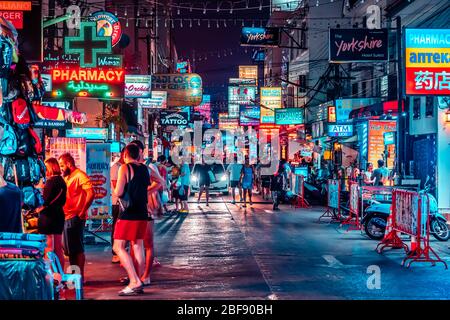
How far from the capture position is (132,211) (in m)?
9.84

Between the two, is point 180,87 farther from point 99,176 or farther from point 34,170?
point 34,170

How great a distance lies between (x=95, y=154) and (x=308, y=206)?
44.8 feet

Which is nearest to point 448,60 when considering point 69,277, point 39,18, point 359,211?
point 359,211

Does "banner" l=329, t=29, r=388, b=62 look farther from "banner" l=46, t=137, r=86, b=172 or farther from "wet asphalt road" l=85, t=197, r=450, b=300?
"banner" l=46, t=137, r=86, b=172

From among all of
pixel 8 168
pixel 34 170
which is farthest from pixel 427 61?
pixel 8 168

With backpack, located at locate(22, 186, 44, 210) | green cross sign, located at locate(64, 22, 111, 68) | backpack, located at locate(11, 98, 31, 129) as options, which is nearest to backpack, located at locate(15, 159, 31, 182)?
backpack, located at locate(22, 186, 44, 210)

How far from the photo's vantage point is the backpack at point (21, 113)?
7941 mm

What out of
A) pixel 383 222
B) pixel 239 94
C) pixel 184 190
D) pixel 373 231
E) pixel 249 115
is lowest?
pixel 373 231

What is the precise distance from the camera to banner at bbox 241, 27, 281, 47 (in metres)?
43.7

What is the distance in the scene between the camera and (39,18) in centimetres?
1305

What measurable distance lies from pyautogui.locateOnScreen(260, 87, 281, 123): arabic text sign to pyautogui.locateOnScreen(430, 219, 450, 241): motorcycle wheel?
37.8 m

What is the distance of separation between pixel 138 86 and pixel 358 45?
36.1 ft
